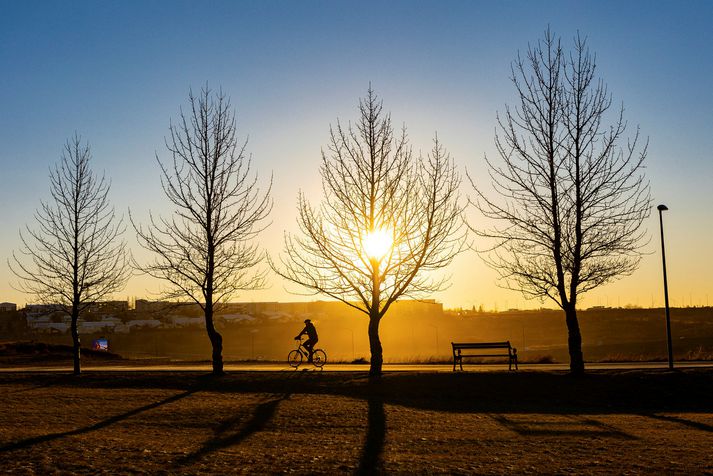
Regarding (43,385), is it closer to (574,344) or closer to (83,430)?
(83,430)

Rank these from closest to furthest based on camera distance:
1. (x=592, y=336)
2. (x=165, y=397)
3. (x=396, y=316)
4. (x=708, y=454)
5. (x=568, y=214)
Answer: (x=708, y=454)
(x=165, y=397)
(x=568, y=214)
(x=592, y=336)
(x=396, y=316)

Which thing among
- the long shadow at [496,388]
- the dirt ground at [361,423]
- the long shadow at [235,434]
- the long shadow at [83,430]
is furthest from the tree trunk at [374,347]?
the long shadow at [83,430]

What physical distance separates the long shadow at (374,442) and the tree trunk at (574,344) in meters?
7.10

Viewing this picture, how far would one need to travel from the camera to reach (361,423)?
1423cm

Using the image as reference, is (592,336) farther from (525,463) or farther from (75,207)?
(525,463)

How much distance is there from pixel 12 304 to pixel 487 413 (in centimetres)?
15981

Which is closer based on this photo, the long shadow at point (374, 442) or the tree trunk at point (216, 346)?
the long shadow at point (374, 442)

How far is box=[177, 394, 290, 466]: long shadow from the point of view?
10927 mm

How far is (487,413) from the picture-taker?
16.0m

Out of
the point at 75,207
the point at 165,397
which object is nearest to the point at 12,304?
the point at 75,207

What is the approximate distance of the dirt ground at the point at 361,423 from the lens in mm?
10203

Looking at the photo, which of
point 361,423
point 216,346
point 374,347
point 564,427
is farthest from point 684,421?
point 216,346

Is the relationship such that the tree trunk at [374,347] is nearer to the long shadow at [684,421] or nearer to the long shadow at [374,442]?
the long shadow at [374,442]

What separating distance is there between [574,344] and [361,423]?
9988 mm
